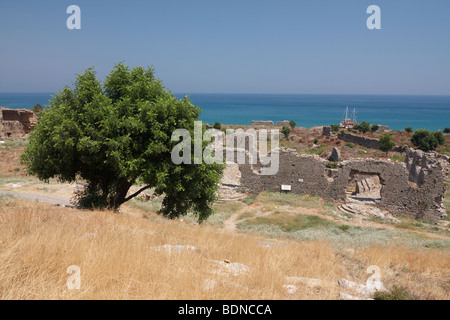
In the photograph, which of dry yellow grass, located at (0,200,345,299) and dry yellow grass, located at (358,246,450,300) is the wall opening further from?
dry yellow grass, located at (0,200,345,299)

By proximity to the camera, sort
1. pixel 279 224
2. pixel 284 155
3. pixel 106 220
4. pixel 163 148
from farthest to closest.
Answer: pixel 284 155 → pixel 279 224 → pixel 163 148 → pixel 106 220

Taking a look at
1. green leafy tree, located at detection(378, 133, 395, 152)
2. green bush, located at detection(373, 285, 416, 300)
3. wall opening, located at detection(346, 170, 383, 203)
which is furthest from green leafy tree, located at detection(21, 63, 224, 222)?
green leafy tree, located at detection(378, 133, 395, 152)

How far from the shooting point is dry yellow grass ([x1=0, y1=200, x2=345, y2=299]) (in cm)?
490

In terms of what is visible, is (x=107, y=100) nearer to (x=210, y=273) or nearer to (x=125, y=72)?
(x=125, y=72)

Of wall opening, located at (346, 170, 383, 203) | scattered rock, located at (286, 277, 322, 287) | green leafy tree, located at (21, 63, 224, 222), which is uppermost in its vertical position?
green leafy tree, located at (21, 63, 224, 222)

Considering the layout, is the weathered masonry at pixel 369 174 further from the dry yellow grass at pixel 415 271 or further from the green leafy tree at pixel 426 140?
the green leafy tree at pixel 426 140

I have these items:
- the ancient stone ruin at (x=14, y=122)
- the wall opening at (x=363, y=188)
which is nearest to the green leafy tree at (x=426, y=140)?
the wall opening at (x=363, y=188)

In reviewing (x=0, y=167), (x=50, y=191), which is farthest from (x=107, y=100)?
(x=0, y=167)

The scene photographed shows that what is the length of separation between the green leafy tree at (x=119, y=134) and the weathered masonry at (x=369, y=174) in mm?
Answer: 14319

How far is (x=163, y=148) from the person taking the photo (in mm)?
11719

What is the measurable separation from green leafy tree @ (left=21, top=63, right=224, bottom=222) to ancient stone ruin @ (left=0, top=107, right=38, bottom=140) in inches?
1579

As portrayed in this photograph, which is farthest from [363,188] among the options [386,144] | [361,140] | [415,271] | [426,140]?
[426,140]

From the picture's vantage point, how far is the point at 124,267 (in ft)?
18.6
